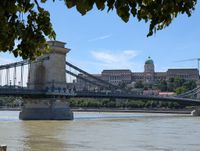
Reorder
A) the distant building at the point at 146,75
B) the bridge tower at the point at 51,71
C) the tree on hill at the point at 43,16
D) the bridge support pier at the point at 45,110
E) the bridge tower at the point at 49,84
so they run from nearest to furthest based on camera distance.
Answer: the tree on hill at the point at 43,16 < the bridge support pier at the point at 45,110 < the bridge tower at the point at 49,84 < the bridge tower at the point at 51,71 < the distant building at the point at 146,75

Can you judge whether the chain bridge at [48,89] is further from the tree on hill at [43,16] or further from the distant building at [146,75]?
the distant building at [146,75]

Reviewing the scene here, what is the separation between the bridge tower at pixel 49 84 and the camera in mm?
55031

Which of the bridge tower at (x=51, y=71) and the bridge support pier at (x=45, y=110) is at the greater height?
the bridge tower at (x=51, y=71)

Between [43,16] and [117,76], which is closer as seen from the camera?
[43,16]

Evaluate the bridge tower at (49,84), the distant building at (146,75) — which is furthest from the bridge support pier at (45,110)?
the distant building at (146,75)

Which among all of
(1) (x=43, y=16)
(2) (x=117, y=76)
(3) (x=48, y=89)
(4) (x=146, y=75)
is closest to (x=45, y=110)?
(3) (x=48, y=89)

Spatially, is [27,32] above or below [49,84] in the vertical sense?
below

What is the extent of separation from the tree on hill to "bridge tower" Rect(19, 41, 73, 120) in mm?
49862

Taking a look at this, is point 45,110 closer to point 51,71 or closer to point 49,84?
point 49,84

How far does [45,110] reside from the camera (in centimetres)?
5534

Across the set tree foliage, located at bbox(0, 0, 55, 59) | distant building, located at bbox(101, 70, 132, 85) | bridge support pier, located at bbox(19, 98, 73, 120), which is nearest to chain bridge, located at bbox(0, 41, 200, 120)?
bridge support pier, located at bbox(19, 98, 73, 120)

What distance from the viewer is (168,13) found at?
351cm

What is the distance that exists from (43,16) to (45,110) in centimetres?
5133

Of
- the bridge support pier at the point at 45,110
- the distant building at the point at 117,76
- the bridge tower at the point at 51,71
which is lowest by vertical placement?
the bridge support pier at the point at 45,110
